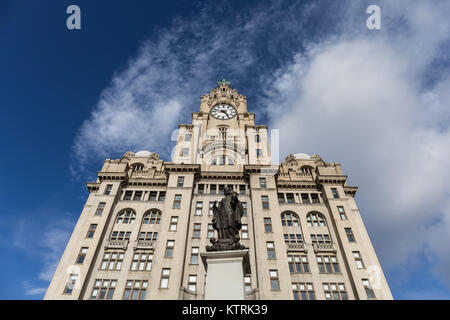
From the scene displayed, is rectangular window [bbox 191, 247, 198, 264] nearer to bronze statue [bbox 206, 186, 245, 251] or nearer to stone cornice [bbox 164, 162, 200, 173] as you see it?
stone cornice [bbox 164, 162, 200, 173]

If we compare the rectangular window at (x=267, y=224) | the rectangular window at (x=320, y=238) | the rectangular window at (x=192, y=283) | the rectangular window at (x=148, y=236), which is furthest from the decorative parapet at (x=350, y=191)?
the rectangular window at (x=148, y=236)

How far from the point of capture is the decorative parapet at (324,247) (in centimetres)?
3769

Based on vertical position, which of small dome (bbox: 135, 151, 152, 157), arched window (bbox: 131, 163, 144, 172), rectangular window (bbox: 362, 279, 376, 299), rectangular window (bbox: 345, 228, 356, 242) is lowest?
rectangular window (bbox: 362, 279, 376, 299)

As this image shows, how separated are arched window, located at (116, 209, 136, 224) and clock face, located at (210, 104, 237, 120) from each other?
2781 centimetres

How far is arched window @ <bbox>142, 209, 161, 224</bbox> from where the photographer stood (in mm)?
41500

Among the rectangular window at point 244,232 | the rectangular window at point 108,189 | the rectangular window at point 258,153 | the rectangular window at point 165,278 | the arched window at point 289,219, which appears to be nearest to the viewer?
the rectangular window at point 165,278

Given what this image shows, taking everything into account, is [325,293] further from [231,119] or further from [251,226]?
[231,119]

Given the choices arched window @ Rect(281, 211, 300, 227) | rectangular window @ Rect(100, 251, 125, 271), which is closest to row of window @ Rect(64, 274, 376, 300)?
rectangular window @ Rect(100, 251, 125, 271)

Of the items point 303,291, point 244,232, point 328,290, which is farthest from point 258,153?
point 328,290

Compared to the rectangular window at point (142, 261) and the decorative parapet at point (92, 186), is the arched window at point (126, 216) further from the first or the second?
the decorative parapet at point (92, 186)

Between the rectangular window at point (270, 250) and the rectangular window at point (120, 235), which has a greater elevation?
the rectangular window at point (120, 235)

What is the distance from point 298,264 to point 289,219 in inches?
285

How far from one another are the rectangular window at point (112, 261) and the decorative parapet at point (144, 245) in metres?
1.99

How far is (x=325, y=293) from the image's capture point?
3366 centimetres
